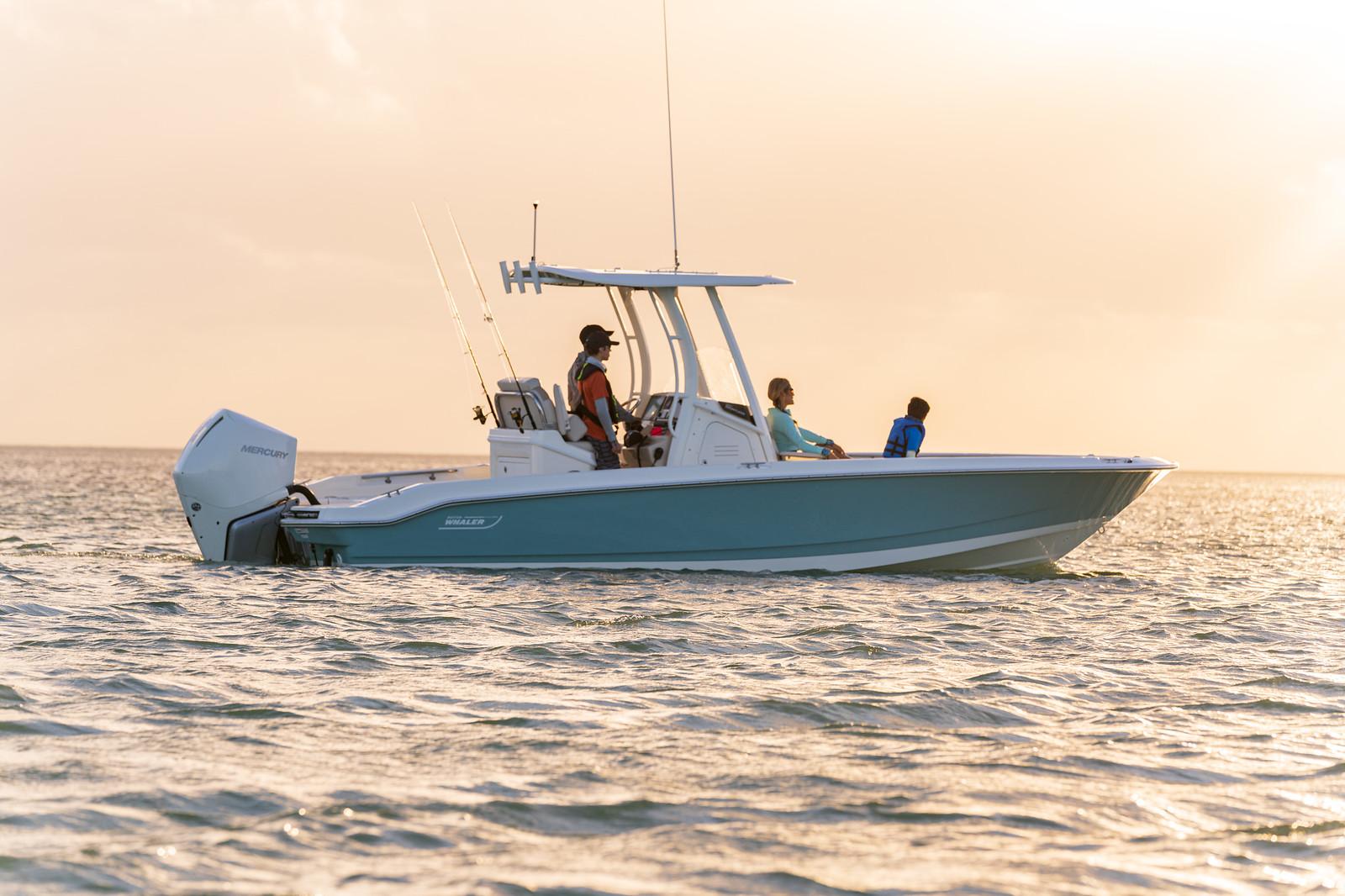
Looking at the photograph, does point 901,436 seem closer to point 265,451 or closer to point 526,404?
point 526,404

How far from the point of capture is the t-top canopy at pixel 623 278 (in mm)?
12016

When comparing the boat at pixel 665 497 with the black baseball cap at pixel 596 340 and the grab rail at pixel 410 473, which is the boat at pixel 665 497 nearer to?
the black baseball cap at pixel 596 340

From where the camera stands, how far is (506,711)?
5883 millimetres

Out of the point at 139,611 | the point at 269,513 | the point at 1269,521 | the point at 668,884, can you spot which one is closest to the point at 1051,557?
the point at 269,513

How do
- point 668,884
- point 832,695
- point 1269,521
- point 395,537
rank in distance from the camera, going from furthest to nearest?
point 1269,521 → point 395,537 → point 832,695 → point 668,884

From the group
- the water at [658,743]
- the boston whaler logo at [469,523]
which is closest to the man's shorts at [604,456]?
the boston whaler logo at [469,523]

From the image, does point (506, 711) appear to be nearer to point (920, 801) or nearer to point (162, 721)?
point (162, 721)

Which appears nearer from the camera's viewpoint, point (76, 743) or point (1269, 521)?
point (76, 743)

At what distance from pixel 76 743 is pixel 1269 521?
3563cm

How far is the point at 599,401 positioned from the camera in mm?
11797

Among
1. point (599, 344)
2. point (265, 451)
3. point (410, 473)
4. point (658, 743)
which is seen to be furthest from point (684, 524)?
point (658, 743)

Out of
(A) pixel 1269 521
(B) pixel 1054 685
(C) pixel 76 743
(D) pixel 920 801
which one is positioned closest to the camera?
(D) pixel 920 801

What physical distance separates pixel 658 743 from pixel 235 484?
7.43 metres

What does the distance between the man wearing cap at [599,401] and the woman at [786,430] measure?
4.51 feet
